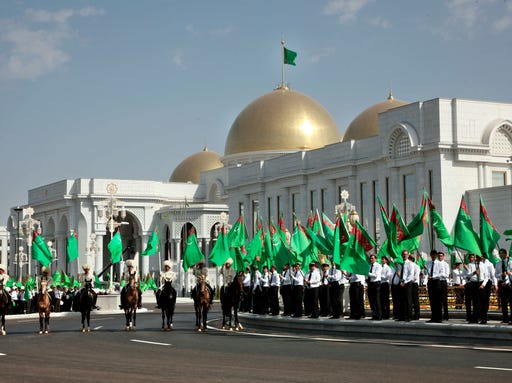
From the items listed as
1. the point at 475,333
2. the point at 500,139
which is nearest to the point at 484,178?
the point at 500,139

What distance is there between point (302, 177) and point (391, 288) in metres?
44.0

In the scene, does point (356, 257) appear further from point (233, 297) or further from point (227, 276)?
A: point (227, 276)

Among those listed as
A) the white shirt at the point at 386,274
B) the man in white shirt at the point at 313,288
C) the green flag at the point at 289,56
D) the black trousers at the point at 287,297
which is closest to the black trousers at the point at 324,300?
the man in white shirt at the point at 313,288

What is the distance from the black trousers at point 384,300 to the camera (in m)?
22.1

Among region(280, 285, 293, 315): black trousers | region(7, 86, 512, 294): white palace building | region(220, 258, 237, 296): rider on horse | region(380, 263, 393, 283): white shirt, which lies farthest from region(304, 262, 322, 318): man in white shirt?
region(7, 86, 512, 294): white palace building

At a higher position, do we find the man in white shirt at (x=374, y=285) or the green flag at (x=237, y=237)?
the green flag at (x=237, y=237)

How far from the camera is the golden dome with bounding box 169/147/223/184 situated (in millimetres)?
99581

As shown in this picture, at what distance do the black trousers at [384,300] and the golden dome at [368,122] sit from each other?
154 ft

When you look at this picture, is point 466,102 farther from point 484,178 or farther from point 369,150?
point 369,150

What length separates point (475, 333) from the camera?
18.4m

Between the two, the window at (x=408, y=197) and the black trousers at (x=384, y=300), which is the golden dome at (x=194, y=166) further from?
the black trousers at (x=384, y=300)

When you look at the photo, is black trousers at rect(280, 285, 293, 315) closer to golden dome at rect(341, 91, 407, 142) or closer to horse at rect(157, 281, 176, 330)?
horse at rect(157, 281, 176, 330)

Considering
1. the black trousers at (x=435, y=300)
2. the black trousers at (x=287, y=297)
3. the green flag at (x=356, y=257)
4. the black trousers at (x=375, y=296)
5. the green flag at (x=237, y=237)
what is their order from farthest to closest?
the green flag at (x=237, y=237) < the black trousers at (x=287, y=297) < the green flag at (x=356, y=257) < the black trousers at (x=375, y=296) < the black trousers at (x=435, y=300)

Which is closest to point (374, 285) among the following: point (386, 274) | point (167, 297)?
point (386, 274)
